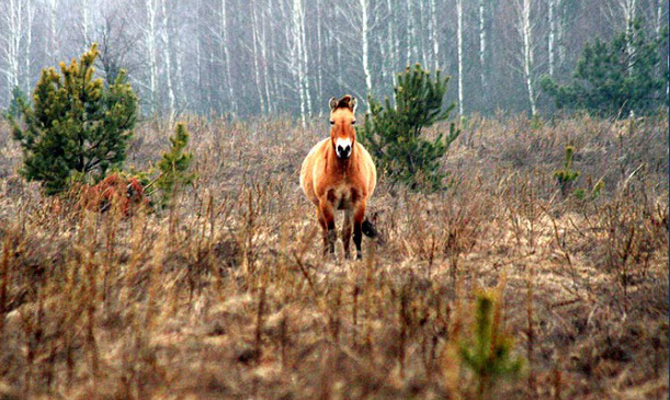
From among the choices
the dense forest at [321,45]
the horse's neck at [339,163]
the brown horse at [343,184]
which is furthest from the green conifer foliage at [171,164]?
the dense forest at [321,45]

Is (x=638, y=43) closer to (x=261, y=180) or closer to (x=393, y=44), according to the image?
(x=261, y=180)

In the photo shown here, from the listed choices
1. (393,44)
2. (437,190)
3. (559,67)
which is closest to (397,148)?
(437,190)

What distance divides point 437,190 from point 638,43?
346 inches

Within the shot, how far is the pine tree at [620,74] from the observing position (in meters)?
13.3

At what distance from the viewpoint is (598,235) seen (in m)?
5.43

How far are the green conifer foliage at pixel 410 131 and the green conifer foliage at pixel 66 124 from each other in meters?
4.18

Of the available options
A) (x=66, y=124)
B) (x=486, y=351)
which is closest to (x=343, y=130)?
(x=486, y=351)

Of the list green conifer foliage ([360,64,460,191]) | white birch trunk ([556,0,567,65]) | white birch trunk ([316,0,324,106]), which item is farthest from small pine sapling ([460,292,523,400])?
white birch trunk ([316,0,324,106])

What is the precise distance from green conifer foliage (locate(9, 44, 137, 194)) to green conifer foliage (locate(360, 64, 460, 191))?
13.7 feet

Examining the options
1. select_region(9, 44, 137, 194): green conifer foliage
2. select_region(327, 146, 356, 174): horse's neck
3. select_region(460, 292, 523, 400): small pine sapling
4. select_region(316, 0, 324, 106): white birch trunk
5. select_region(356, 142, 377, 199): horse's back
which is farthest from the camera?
select_region(316, 0, 324, 106): white birch trunk

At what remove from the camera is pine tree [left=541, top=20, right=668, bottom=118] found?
1334 centimetres

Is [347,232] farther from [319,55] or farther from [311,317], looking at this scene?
[319,55]

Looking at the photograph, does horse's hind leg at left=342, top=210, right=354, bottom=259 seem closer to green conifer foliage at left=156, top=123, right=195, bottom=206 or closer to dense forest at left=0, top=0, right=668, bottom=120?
green conifer foliage at left=156, top=123, right=195, bottom=206

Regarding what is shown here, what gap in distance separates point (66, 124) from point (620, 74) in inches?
525
